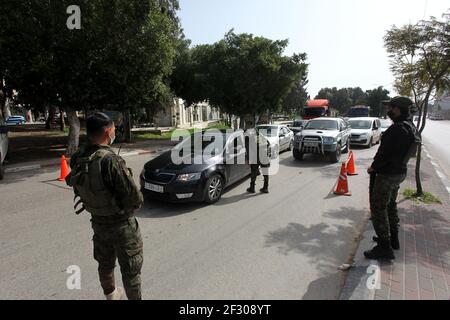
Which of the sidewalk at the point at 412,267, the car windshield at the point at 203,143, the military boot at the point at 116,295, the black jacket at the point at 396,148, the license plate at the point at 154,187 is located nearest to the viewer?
the military boot at the point at 116,295

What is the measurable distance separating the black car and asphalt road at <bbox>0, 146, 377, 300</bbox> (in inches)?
13.2

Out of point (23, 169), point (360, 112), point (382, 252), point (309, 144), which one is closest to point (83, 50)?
point (23, 169)

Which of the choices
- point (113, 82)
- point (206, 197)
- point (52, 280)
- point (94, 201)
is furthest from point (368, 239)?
point (113, 82)

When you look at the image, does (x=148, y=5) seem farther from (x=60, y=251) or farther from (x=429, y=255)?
(x=429, y=255)

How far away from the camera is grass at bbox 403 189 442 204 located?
6340 millimetres

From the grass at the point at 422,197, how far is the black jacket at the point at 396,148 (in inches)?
127

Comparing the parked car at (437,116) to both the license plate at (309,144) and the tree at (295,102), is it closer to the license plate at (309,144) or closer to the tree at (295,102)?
the tree at (295,102)

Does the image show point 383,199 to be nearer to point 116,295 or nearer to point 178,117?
point 116,295

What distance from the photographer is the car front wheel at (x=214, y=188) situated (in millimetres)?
6266

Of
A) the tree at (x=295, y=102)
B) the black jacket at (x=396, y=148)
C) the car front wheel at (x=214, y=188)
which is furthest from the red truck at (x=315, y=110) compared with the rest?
the tree at (x=295, y=102)

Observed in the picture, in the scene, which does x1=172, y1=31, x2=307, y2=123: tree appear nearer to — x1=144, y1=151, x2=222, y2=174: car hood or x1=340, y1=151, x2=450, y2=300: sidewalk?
x1=144, y1=151, x2=222, y2=174: car hood

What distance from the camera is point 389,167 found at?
3811mm

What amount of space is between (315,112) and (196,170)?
2350cm

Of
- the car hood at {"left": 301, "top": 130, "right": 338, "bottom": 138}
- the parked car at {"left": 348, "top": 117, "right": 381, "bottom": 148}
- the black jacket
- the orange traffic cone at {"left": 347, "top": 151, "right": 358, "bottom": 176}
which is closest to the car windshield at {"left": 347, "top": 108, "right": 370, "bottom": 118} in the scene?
the parked car at {"left": 348, "top": 117, "right": 381, "bottom": 148}
